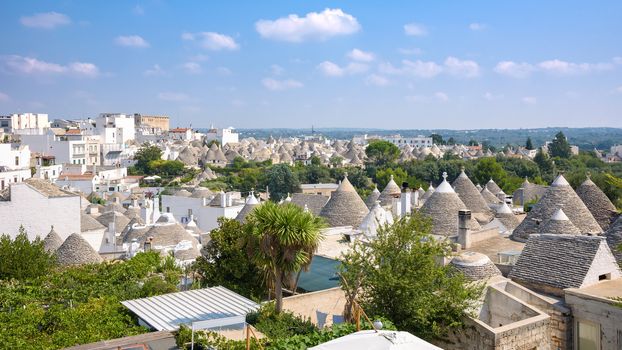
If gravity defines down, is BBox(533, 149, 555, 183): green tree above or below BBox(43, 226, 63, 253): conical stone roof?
above

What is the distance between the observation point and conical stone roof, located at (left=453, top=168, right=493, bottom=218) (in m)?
29.6

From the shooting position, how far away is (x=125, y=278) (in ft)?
51.9

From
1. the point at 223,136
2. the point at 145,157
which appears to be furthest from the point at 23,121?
the point at 223,136

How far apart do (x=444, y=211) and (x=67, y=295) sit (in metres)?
14.0

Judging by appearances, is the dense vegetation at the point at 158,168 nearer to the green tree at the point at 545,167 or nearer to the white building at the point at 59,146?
the white building at the point at 59,146

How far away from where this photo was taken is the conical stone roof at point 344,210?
2503 centimetres

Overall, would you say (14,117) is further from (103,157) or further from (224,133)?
(224,133)

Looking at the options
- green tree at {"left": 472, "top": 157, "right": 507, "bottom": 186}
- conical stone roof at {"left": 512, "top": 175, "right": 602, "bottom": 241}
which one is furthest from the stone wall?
green tree at {"left": 472, "top": 157, "right": 507, "bottom": 186}

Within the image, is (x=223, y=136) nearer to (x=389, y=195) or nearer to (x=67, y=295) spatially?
(x=389, y=195)

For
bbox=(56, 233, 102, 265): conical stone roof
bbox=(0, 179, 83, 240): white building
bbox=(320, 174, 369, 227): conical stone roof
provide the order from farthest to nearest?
bbox=(0, 179, 83, 240): white building
bbox=(320, 174, 369, 227): conical stone roof
bbox=(56, 233, 102, 265): conical stone roof

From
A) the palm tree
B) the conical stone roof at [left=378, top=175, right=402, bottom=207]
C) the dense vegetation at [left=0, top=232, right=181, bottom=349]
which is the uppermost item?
the palm tree

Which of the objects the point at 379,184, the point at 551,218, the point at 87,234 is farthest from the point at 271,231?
the point at 379,184

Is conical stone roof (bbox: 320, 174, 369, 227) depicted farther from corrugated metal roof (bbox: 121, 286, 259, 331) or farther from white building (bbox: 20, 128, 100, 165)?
white building (bbox: 20, 128, 100, 165)

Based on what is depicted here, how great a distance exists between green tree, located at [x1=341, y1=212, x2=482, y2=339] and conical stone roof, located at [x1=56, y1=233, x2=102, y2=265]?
37.7 ft
